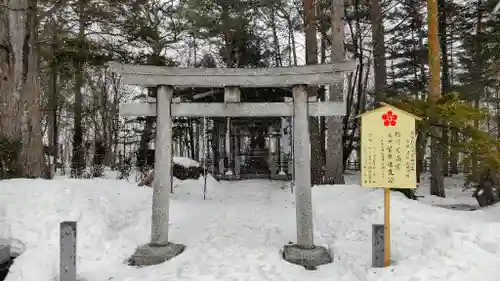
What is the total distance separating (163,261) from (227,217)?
2907 mm

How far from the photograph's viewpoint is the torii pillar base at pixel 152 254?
19.9 feet

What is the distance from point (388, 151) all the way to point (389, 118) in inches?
19.3

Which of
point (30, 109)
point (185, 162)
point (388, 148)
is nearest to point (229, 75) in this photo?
point (388, 148)

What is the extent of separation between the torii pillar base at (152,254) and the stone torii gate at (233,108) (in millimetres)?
16

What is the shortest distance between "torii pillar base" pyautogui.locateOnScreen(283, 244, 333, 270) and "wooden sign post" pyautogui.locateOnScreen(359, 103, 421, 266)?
115 cm

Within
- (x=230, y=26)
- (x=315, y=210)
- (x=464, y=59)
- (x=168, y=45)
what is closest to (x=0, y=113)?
(x=315, y=210)

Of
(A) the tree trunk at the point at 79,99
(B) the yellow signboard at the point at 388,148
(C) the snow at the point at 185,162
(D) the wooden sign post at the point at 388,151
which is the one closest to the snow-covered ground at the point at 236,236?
(D) the wooden sign post at the point at 388,151

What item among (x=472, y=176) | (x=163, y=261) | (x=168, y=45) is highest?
(x=168, y=45)

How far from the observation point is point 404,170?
5.29 m

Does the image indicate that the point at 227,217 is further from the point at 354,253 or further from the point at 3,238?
the point at 3,238

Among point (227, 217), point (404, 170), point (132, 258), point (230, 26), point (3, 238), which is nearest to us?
point (404, 170)

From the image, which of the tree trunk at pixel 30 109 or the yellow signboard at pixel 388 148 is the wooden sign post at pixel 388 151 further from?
the tree trunk at pixel 30 109

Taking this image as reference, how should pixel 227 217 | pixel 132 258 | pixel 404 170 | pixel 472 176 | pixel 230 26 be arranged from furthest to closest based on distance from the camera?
pixel 230 26, pixel 227 217, pixel 472 176, pixel 132 258, pixel 404 170

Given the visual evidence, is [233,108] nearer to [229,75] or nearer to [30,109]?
[229,75]
